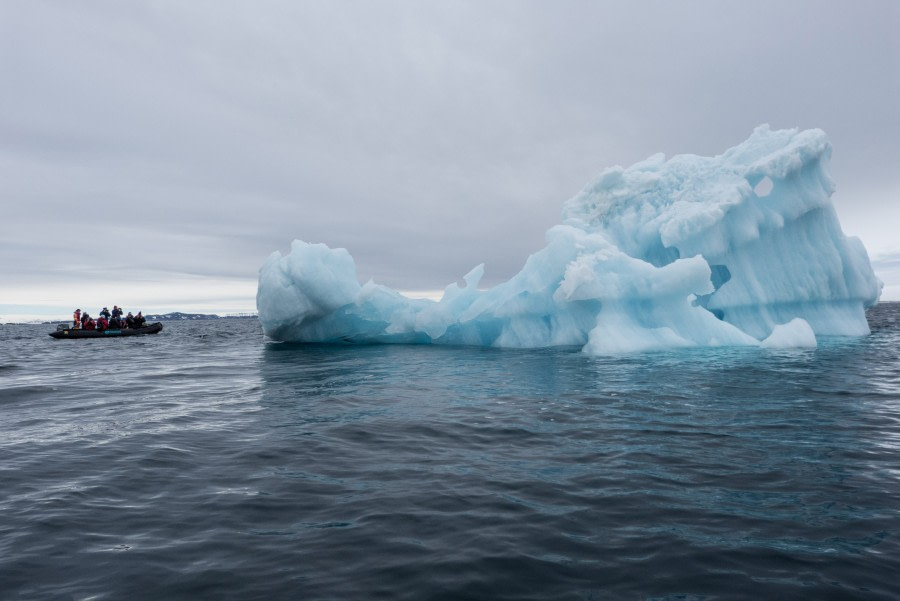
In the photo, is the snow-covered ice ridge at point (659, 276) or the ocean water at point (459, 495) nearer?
the ocean water at point (459, 495)

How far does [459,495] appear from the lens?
5043mm

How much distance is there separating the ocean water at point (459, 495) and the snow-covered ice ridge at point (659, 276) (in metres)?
8.57

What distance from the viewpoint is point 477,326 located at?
885 inches

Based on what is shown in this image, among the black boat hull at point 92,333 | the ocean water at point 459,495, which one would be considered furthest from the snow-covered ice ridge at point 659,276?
the black boat hull at point 92,333

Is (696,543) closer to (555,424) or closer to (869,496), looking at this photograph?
(869,496)

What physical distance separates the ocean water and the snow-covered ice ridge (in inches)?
338

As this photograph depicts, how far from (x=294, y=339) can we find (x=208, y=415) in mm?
17906

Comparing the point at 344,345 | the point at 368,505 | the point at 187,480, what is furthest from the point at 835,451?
the point at 344,345

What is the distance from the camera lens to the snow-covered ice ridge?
19000mm

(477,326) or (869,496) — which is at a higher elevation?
(477,326)

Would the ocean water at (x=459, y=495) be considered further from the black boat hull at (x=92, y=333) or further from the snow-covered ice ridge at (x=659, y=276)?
the black boat hull at (x=92, y=333)

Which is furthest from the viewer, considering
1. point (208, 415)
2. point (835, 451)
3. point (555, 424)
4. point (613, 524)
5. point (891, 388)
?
point (891, 388)

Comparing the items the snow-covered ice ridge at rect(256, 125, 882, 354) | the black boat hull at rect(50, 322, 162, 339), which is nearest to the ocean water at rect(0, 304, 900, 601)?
the snow-covered ice ridge at rect(256, 125, 882, 354)

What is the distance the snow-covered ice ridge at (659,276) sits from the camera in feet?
62.3
